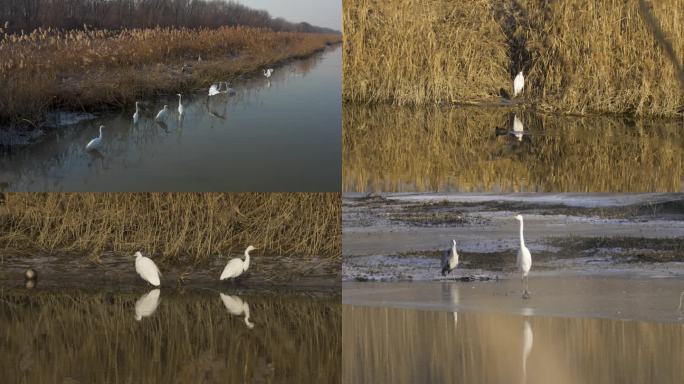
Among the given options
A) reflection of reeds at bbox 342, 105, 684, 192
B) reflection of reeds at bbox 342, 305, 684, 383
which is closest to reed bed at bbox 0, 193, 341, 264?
reflection of reeds at bbox 342, 105, 684, 192

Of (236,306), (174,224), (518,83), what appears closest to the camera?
(236,306)

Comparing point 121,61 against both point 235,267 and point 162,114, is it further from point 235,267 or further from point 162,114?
point 235,267

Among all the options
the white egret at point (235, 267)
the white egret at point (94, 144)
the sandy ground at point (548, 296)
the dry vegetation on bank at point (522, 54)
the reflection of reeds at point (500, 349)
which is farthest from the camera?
the dry vegetation on bank at point (522, 54)

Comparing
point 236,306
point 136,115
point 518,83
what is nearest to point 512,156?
point 518,83

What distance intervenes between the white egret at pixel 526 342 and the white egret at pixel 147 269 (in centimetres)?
286

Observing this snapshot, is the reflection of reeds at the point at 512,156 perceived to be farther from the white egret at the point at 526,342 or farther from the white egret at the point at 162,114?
the white egret at the point at 526,342

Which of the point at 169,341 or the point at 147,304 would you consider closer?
the point at 169,341

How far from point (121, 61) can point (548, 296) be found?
408 centimetres

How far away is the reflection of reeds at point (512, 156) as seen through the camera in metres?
8.34

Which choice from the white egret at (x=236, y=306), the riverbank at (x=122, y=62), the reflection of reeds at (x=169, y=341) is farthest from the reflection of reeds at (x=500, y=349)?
the riverbank at (x=122, y=62)

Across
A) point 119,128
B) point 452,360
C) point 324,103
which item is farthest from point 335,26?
point 452,360

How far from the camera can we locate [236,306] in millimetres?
6789

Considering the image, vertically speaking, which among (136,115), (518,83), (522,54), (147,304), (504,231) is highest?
(522,54)

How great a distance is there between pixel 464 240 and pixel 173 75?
111 inches
